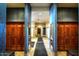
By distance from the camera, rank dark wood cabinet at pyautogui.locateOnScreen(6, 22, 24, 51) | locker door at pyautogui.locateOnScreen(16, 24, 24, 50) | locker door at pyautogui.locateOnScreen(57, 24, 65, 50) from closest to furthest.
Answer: dark wood cabinet at pyautogui.locateOnScreen(6, 22, 24, 51) → locker door at pyautogui.locateOnScreen(16, 24, 24, 50) → locker door at pyautogui.locateOnScreen(57, 24, 65, 50)

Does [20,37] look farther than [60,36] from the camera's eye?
No

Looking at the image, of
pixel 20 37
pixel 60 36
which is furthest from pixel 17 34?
pixel 60 36

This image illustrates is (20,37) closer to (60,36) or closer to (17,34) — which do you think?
(17,34)

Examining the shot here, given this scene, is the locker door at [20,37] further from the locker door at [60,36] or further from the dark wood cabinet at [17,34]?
the locker door at [60,36]

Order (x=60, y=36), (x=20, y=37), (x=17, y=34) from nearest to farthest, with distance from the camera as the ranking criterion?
(x=20, y=37)
(x=17, y=34)
(x=60, y=36)

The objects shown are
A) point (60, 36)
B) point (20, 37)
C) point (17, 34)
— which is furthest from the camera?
point (60, 36)

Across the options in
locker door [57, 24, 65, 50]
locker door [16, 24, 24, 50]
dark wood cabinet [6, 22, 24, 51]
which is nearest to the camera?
dark wood cabinet [6, 22, 24, 51]

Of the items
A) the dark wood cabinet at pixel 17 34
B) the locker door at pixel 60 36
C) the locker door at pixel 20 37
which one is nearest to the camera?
the dark wood cabinet at pixel 17 34

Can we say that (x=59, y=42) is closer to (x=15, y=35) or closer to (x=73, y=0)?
(x=15, y=35)

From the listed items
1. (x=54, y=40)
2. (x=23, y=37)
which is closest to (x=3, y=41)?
(x=23, y=37)

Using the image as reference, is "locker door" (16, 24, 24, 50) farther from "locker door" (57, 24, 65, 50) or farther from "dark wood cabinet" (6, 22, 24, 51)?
"locker door" (57, 24, 65, 50)

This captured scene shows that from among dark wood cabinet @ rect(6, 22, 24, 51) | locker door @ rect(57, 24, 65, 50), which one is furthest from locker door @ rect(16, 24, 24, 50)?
locker door @ rect(57, 24, 65, 50)

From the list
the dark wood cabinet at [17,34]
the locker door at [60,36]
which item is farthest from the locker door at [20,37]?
the locker door at [60,36]

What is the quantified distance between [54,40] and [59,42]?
254 millimetres
